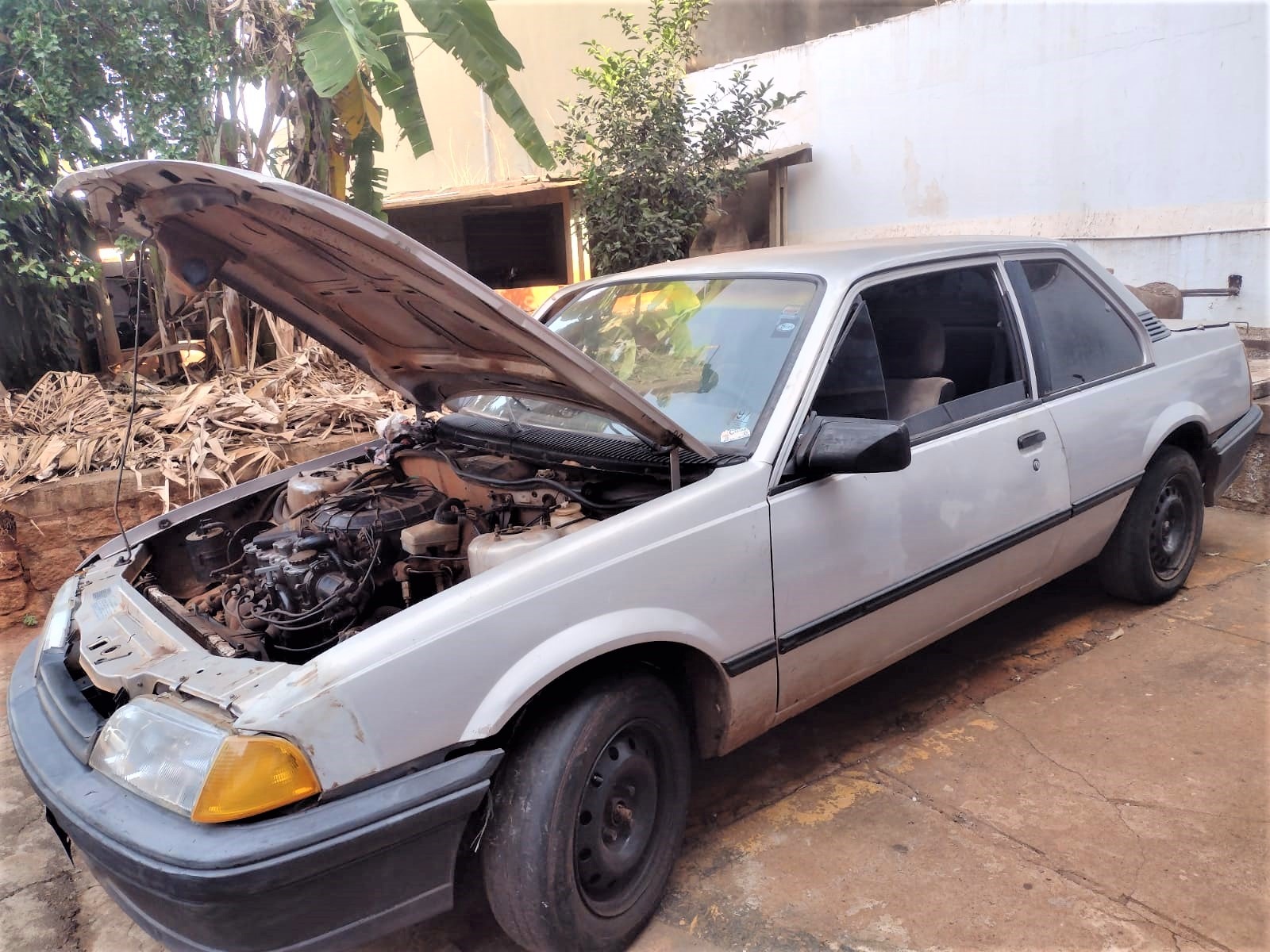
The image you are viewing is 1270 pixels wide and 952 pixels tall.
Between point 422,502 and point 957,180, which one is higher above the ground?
point 957,180

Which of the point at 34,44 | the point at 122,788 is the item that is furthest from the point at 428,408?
the point at 34,44

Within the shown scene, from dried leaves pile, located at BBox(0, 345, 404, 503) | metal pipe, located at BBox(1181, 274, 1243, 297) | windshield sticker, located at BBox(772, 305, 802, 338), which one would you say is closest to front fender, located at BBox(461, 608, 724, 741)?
windshield sticker, located at BBox(772, 305, 802, 338)

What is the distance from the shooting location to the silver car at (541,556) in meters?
1.90

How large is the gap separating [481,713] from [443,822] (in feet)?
0.78

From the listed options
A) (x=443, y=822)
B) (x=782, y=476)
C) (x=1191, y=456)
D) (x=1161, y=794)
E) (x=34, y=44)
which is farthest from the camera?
(x=34, y=44)

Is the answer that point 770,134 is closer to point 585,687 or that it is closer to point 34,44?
point 34,44

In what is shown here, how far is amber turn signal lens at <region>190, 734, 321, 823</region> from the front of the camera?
5.94 feet

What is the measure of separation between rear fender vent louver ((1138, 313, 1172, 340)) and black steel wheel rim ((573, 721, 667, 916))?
2.95 metres

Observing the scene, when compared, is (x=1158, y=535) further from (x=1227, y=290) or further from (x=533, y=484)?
(x=1227, y=290)

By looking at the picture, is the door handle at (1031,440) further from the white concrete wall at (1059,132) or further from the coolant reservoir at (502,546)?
the white concrete wall at (1059,132)

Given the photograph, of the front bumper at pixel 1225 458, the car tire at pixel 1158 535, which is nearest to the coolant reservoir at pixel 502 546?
the car tire at pixel 1158 535

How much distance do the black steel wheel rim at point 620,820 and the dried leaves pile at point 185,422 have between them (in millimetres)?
3789

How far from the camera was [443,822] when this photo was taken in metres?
1.96

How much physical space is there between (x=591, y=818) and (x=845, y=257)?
6.47 ft
